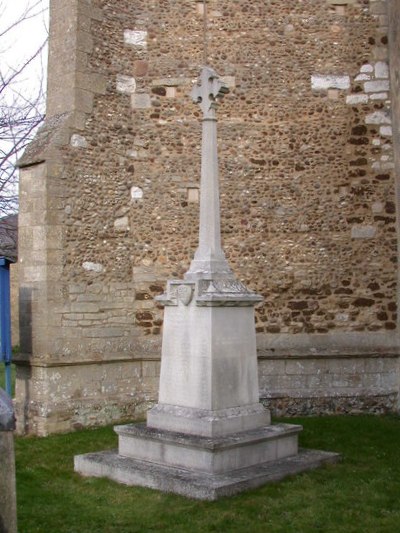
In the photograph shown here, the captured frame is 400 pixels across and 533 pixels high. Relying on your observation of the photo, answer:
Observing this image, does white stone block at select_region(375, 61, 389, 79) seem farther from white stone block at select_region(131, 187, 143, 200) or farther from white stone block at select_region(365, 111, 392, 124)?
white stone block at select_region(131, 187, 143, 200)

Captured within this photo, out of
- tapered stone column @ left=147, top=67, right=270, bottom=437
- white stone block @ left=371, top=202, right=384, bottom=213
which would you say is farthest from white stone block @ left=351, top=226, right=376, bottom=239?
tapered stone column @ left=147, top=67, right=270, bottom=437

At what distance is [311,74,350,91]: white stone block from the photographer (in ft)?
34.7

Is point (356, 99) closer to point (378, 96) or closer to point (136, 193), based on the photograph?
point (378, 96)

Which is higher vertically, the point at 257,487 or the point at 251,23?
the point at 251,23

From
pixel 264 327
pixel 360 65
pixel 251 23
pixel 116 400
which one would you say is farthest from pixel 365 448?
pixel 251 23

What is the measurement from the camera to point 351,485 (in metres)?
6.27

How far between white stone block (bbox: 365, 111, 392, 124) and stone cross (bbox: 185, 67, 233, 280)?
13.7ft

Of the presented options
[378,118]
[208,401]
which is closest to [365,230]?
[378,118]

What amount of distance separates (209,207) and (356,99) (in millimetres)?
4758

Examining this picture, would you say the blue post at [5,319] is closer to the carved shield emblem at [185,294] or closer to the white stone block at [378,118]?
the carved shield emblem at [185,294]

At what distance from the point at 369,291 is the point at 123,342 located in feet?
12.1

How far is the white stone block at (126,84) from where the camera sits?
10.3 metres

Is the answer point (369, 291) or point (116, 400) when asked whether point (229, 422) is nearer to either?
point (116, 400)

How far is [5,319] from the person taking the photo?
8.84m
